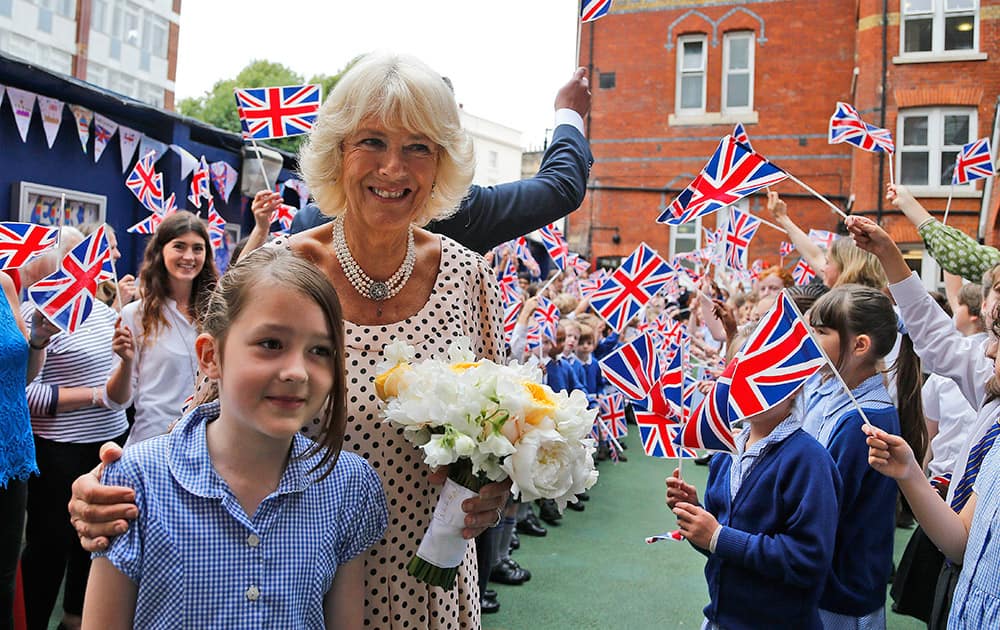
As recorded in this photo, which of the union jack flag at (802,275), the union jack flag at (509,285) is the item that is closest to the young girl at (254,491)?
the union jack flag at (509,285)

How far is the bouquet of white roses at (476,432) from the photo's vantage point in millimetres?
1573

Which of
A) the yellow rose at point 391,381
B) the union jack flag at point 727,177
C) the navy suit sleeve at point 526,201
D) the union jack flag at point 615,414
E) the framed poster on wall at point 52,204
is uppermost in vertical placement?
the framed poster on wall at point 52,204

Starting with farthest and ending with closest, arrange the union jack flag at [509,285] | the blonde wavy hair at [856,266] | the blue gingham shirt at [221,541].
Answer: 1. the union jack flag at [509,285]
2. the blonde wavy hair at [856,266]
3. the blue gingham shirt at [221,541]

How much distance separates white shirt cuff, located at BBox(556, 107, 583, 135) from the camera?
2.44 meters

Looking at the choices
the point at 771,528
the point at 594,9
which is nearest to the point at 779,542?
the point at 771,528

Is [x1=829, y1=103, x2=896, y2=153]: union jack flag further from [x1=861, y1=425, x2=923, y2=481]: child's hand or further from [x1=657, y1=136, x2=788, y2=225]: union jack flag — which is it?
[x1=861, y1=425, x2=923, y2=481]: child's hand

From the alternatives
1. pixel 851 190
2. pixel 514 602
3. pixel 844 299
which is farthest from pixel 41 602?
pixel 851 190

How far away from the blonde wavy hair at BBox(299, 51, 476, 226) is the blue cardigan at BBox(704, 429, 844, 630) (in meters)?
1.43

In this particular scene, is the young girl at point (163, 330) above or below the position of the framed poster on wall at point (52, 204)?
below

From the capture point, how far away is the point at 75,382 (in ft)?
12.7

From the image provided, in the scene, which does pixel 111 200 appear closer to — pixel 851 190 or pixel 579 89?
pixel 579 89

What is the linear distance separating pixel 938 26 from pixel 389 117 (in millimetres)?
19809

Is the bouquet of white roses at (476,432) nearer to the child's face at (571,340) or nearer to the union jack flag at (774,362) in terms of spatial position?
the union jack flag at (774,362)

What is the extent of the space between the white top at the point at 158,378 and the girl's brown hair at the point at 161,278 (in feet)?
0.14
